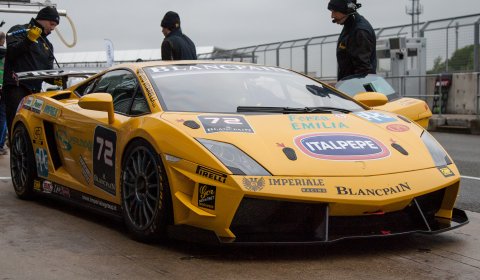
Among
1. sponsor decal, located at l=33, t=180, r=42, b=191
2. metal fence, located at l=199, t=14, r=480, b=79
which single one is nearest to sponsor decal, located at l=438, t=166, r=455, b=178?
sponsor decal, located at l=33, t=180, r=42, b=191

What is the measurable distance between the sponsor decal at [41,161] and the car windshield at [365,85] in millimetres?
2658

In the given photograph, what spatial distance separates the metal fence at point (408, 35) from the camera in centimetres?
1918

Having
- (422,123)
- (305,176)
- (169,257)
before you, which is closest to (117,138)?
(169,257)

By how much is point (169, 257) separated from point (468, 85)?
15.4m

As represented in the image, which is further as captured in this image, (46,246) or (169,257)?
(46,246)

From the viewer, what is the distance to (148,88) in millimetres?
5344

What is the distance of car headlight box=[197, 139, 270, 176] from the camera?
169 inches

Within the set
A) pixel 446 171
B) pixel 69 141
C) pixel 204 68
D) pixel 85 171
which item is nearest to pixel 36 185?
pixel 69 141

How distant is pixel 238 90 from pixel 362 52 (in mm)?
2678

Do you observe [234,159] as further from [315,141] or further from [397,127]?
[397,127]

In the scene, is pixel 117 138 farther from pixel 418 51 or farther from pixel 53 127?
pixel 418 51

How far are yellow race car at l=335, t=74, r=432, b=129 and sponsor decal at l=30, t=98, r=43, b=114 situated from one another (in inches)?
100

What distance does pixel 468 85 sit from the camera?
1872 cm

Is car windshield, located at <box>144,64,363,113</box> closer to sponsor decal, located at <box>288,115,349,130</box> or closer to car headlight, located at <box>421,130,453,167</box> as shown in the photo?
sponsor decal, located at <box>288,115,349,130</box>
